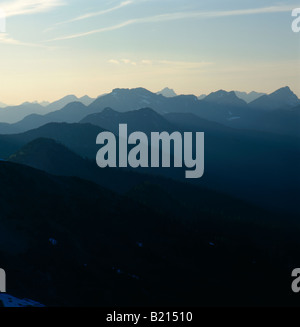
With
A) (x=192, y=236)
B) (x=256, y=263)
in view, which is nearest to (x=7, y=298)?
(x=192, y=236)

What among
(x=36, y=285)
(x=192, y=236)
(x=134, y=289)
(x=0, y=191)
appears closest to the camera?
(x=36, y=285)

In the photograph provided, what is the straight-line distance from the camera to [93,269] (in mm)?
115562

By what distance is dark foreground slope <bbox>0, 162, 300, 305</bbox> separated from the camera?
345ft

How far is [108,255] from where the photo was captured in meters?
126

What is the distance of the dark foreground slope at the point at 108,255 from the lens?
105125mm

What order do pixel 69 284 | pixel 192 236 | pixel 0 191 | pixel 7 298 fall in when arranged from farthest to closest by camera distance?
1. pixel 192 236
2. pixel 0 191
3. pixel 69 284
4. pixel 7 298

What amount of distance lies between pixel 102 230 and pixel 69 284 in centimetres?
3715

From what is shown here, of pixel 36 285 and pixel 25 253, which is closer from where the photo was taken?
pixel 36 285

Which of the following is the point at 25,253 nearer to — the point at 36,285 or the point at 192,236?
the point at 36,285

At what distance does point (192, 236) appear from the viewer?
558 feet
